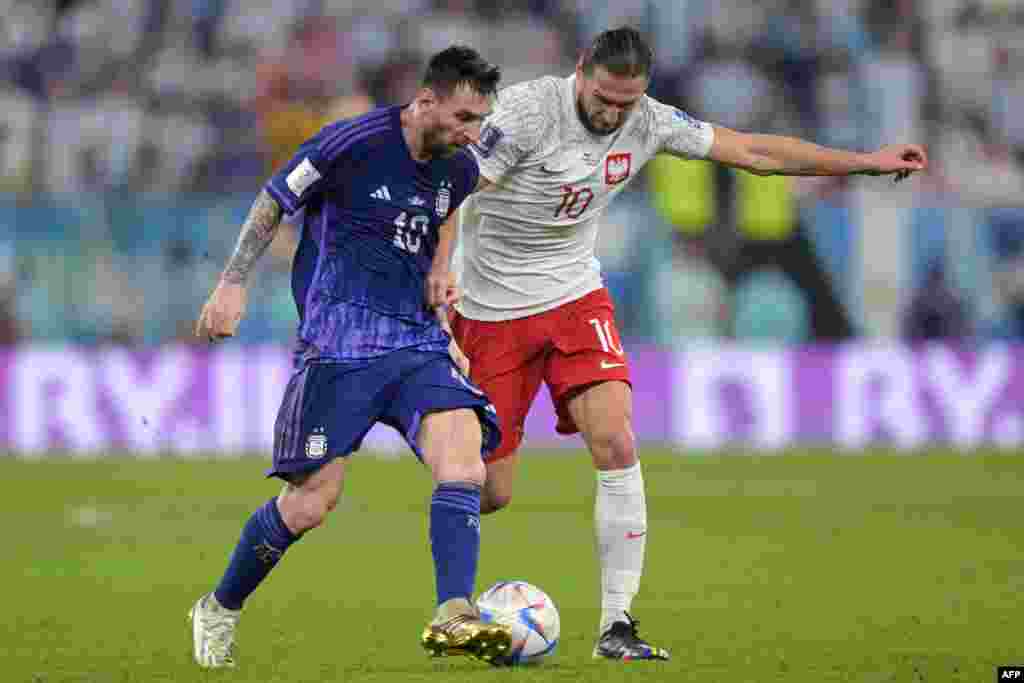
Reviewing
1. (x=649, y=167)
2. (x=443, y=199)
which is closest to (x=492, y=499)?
(x=443, y=199)

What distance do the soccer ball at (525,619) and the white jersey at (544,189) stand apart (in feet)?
4.22

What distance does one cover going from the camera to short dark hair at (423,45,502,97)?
6578 millimetres

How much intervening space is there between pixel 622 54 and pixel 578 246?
42.6 inches

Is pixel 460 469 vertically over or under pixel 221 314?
under

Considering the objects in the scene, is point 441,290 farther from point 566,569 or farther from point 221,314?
point 566,569

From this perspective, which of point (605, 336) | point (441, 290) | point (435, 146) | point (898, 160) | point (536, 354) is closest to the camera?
point (435, 146)

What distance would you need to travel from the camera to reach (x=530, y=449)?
60.5 feet

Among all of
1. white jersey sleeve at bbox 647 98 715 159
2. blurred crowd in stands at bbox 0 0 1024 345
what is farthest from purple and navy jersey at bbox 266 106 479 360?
blurred crowd in stands at bbox 0 0 1024 345

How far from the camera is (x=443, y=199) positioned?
22.8ft

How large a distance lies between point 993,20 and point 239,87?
788 centimetres

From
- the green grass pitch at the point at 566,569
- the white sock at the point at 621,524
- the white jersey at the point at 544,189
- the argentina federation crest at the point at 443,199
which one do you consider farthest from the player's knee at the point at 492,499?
the argentina federation crest at the point at 443,199

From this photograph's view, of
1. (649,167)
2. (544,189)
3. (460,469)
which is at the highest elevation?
(649,167)

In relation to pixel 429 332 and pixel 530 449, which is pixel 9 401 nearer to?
pixel 530 449

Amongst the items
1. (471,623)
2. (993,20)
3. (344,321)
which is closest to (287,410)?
(344,321)
